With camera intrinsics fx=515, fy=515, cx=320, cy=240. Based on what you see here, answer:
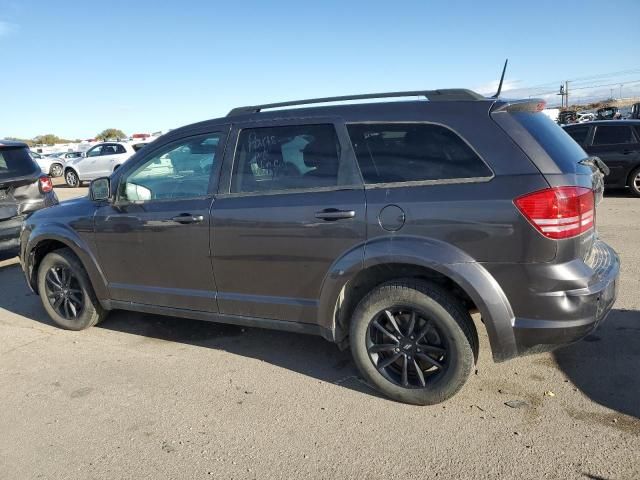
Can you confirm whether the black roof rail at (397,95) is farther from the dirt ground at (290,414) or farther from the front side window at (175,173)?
the dirt ground at (290,414)

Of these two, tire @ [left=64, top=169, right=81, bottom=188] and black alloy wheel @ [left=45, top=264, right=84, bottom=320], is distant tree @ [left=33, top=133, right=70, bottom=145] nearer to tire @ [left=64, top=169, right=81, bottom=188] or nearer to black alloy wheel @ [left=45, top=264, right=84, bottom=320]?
tire @ [left=64, top=169, right=81, bottom=188]

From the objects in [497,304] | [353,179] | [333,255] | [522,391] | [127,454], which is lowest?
[522,391]

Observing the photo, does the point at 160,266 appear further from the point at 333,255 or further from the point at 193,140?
the point at 333,255

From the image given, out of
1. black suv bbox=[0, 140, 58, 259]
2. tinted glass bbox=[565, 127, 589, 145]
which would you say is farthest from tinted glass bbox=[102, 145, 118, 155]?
tinted glass bbox=[565, 127, 589, 145]

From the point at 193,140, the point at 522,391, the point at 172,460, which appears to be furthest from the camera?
the point at 193,140

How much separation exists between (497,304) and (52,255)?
3.89 metres

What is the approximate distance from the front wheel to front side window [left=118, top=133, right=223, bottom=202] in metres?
19.2

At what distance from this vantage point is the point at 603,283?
2.92 metres

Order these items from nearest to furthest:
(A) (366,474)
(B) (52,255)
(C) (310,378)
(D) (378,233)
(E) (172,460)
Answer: (A) (366,474) < (E) (172,460) < (D) (378,233) < (C) (310,378) < (B) (52,255)

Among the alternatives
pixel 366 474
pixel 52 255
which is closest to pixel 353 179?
pixel 366 474

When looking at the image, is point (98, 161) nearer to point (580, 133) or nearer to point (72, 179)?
point (72, 179)

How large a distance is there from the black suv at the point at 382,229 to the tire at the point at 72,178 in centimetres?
1919

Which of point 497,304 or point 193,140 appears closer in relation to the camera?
point 497,304

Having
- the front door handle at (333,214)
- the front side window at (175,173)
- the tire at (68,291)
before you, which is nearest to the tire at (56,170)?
the tire at (68,291)
